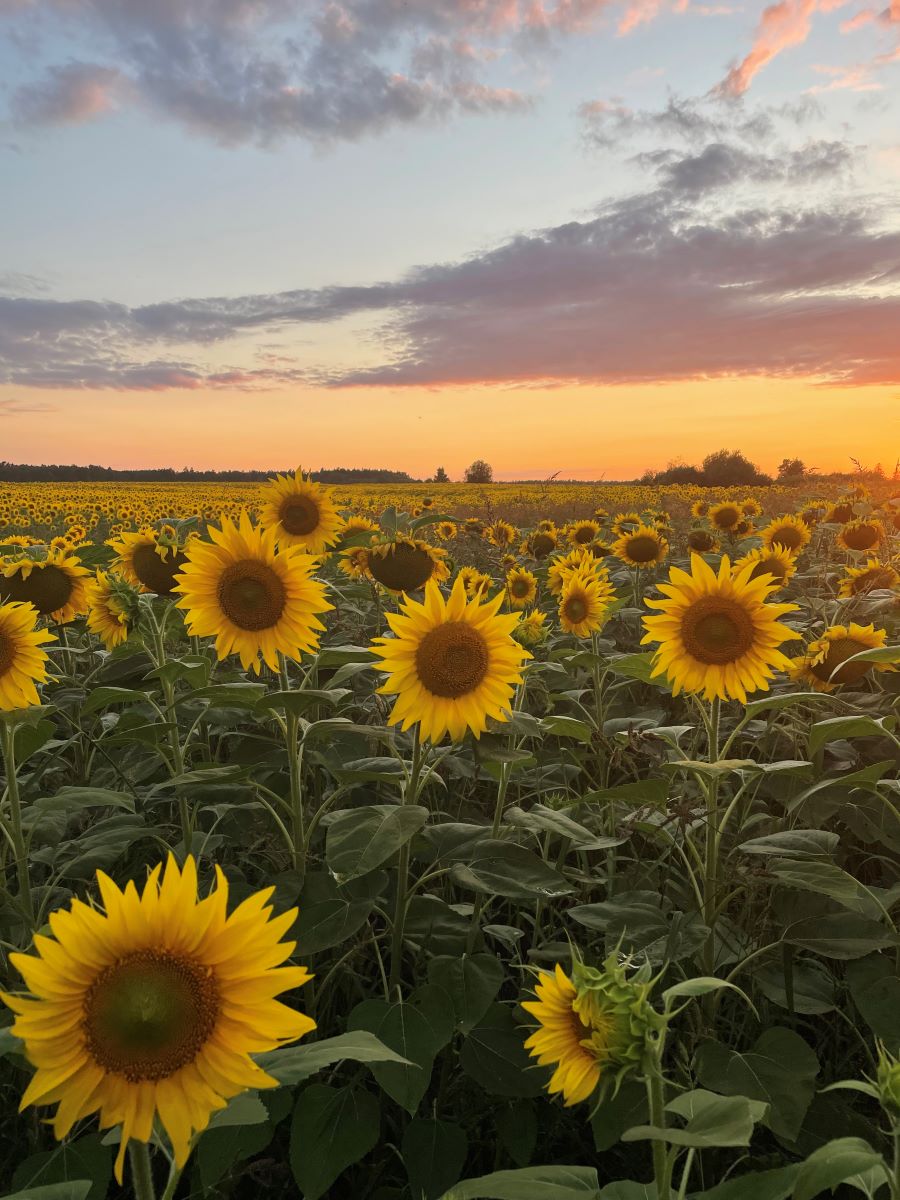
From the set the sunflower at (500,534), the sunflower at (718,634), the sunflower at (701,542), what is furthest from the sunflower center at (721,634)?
the sunflower at (500,534)

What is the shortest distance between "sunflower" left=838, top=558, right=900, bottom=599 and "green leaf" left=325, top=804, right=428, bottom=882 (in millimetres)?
4091

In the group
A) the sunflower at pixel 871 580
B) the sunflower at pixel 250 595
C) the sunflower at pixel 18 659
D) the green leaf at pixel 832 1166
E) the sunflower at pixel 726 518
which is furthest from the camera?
the sunflower at pixel 726 518

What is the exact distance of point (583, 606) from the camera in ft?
16.2

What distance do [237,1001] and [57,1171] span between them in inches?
45.5

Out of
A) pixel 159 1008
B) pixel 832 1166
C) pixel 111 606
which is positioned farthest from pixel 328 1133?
pixel 111 606

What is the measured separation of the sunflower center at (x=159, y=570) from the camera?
13.3ft

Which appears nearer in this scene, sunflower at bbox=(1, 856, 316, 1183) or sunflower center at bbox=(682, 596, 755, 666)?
sunflower at bbox=(1, 856, 316, 1183)

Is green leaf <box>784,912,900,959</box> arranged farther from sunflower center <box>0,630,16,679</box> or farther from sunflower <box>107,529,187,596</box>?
sunflower <box>107,529,187,596</box>

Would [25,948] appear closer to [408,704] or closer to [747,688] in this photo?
[408,704]

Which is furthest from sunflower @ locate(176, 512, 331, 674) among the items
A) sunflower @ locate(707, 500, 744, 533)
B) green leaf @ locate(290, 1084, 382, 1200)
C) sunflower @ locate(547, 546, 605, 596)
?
sunflower @ locate(707, 500, 744, 533)

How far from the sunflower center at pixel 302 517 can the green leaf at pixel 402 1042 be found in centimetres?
240

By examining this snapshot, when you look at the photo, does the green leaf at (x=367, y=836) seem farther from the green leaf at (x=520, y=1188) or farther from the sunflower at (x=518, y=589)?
the sunflower at (x=518, y=589)

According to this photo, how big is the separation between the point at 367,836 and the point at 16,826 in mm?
1079

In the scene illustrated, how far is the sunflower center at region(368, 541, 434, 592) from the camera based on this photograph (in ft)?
13.1
